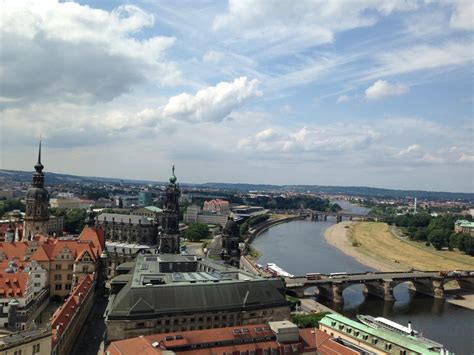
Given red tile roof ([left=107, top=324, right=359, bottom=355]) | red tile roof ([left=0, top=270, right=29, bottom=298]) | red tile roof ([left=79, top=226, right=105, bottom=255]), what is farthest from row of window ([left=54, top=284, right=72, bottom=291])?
red tile roof ([left=107, top=324, right=359, bottom=355])

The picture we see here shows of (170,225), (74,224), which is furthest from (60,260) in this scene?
(74,224)

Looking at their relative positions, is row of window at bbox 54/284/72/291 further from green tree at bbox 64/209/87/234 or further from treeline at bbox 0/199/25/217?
treeline at bbox 0/199/25/217

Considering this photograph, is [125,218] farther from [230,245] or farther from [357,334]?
[357,334]

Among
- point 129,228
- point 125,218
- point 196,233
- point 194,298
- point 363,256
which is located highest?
point 125,218

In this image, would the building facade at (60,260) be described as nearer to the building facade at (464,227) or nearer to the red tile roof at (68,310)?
the red tile roof at (68,310)

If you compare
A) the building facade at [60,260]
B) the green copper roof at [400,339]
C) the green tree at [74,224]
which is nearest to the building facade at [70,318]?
the building facade at [60,260]

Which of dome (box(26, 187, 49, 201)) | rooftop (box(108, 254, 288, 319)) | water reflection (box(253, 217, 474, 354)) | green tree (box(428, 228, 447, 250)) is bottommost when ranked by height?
water reflection (box(253, 217, 474, 354))
